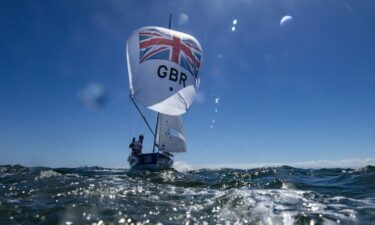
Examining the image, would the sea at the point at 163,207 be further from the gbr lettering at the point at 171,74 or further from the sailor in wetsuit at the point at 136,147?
the gbr lettering at the point at 171,74

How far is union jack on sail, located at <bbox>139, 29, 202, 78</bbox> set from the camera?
3055 cm

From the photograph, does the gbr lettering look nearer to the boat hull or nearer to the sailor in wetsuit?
the sailor in wetsuit

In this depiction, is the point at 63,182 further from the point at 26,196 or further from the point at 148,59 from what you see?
the point at 148,59

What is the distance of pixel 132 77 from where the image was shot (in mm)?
30391

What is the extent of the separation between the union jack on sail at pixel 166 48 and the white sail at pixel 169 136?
5.17 m

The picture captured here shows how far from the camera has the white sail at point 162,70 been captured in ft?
96.1

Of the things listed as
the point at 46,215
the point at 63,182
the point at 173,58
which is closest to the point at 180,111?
the point at 173,58

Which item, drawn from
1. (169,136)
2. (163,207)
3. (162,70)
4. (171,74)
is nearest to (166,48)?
(162,70)

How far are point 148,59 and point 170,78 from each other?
2656 millimetres

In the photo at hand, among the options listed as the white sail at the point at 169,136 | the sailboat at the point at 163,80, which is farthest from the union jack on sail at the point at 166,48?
A: the white sail at the point at 169,136

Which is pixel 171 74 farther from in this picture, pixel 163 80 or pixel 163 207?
pixel 163 207

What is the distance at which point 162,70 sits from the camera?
98.2 ft

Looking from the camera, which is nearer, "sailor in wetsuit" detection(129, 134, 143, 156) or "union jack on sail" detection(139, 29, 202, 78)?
"sailor in wetsuit" detection(129, 134, 143, 156)

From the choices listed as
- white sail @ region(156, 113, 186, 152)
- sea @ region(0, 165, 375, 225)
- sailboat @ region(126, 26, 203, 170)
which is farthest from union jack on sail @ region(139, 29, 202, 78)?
sea @ region(0, 165, 375, 225)
